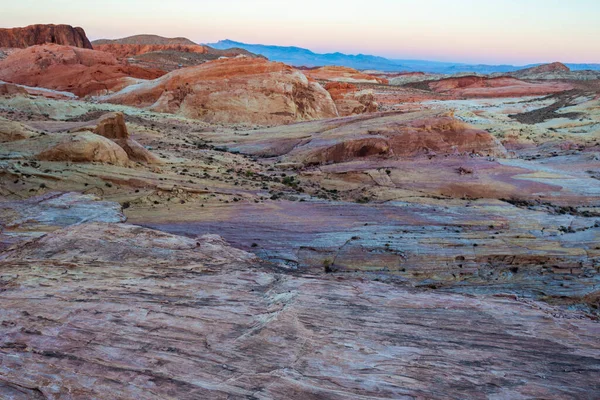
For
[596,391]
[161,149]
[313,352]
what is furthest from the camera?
[161,149]

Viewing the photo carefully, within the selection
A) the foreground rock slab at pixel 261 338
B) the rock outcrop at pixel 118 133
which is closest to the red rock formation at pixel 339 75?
the rock outcrop at pixel 118 133

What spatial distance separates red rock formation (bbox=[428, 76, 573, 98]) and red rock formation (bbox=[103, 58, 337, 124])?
1659 inches

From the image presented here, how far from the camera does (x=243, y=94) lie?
38250 millimetres

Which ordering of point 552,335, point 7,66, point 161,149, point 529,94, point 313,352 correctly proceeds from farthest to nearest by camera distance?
point 529,94 → point 7,66 → point 161,149 → point 552,335 → point 313,352

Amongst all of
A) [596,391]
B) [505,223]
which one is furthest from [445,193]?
[596,391]

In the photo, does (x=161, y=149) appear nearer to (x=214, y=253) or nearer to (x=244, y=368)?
(x=214, y=253)

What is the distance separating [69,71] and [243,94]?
25.8 metres

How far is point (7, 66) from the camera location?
55.4 meters

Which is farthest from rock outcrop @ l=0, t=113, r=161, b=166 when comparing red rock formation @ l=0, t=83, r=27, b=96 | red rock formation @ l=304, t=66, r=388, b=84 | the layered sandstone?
red rock formation @ l=304, t=66, r=388, b=84

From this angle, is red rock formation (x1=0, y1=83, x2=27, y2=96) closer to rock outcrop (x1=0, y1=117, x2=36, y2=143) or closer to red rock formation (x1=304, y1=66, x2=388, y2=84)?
rock outcrop (x1=0, y1=117, x2=36, y2=143)

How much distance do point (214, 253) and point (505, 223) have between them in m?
9.01

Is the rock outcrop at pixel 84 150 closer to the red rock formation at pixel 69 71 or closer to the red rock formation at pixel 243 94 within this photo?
the red rock formation at pixel 243 94

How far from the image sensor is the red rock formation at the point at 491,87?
73250mm

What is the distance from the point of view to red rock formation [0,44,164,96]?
164 feet
